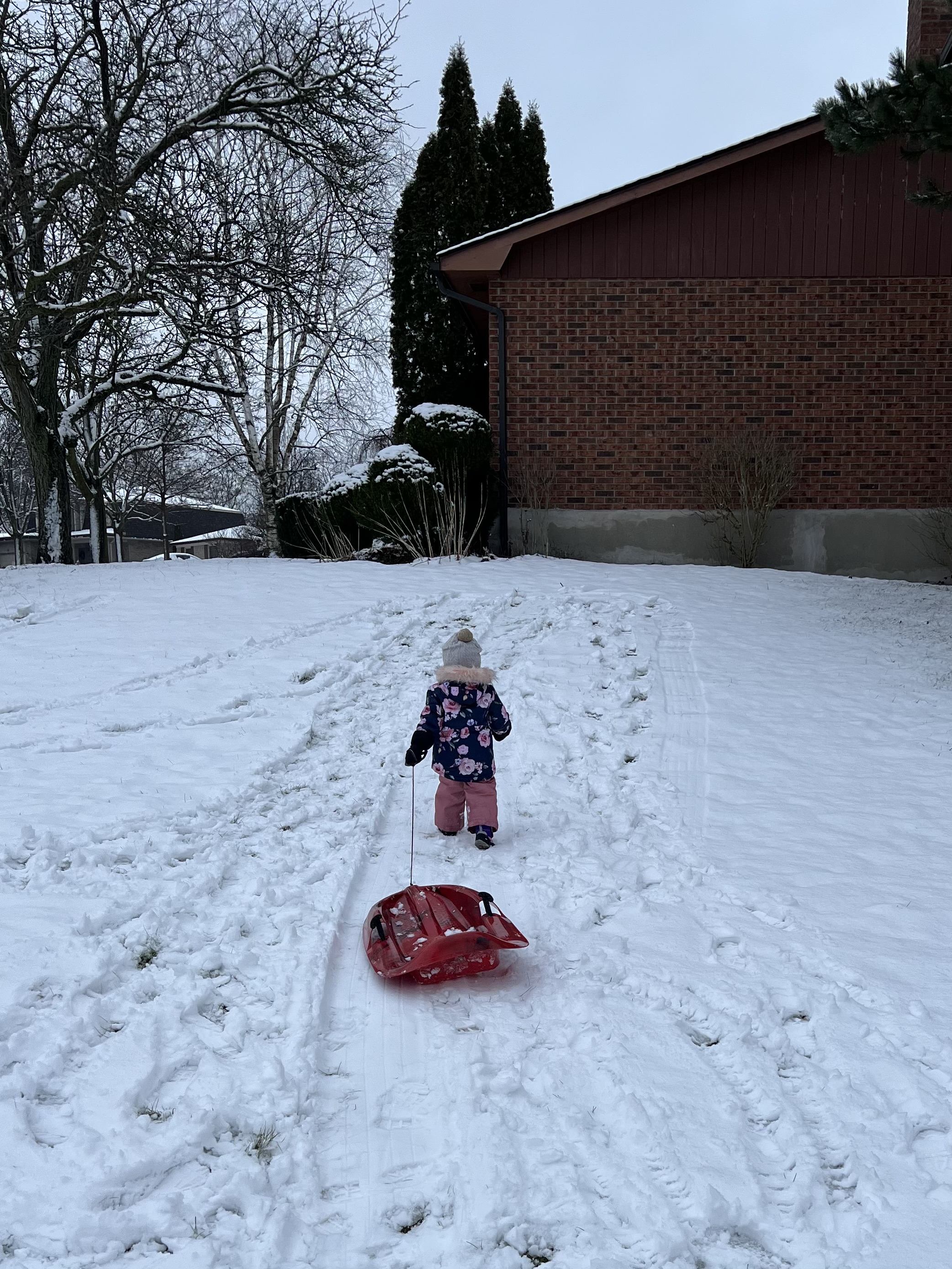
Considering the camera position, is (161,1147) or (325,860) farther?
(325,860)

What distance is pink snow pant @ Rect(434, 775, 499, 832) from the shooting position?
513cm

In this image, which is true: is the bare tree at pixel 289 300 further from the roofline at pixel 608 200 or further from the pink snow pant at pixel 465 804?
the pink snow pant at pixel 465 804

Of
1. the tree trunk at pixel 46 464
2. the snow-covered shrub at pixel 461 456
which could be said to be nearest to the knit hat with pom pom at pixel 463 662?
the snow-covered shrub at pixel 461 456

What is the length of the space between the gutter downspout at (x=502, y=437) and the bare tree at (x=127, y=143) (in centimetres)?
272

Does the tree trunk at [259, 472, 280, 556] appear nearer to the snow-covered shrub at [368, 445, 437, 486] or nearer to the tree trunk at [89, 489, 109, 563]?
the tree trunk at [89, 489, 109, 563]

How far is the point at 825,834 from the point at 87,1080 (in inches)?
142

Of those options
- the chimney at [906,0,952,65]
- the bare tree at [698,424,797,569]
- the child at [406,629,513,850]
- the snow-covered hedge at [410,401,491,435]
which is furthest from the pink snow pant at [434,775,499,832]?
the chimney at [906,0,952,65]

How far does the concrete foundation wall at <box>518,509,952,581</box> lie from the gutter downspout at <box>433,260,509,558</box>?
143 millimetres

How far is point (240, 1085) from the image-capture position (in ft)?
9.79

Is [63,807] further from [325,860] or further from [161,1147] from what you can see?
[161,1147]

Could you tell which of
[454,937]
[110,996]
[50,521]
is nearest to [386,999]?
[454,937]

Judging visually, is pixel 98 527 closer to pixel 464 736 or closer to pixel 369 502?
pixel 369 502

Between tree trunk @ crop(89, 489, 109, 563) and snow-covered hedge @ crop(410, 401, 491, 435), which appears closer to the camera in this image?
snow-covered hedge @ crop(410, 401, 491, 435)

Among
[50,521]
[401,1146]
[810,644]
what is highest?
[50,521]
